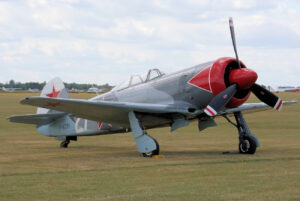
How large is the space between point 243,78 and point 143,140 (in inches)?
99.9

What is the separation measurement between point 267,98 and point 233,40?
61.0 inches

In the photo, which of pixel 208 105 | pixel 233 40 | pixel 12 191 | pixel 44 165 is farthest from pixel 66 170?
pixel 233 40

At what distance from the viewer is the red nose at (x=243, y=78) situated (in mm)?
11727

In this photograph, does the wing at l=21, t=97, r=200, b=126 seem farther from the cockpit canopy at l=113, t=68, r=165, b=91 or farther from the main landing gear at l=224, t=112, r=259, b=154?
the main landing gear at l=224, t=112, r=259, b=154

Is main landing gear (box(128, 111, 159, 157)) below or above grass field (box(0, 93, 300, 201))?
above

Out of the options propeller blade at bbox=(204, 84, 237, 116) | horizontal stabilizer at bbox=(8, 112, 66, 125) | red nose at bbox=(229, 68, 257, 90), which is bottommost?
horizontal stabilizer at bbox=(8, 112, 66, 125)

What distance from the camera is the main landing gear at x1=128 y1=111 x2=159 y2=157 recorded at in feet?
39.8

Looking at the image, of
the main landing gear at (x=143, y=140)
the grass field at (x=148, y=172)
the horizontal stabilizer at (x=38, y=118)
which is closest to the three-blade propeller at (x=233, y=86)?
the grass field at (x=148, y=172)

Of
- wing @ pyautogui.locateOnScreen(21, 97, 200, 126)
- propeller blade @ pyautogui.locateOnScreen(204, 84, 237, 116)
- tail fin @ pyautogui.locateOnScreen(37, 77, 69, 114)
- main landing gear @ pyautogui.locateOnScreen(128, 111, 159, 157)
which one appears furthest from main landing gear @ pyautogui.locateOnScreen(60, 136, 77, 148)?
propeller blade @ pyautogui.locateOnScreen(204, 84, 237, 116)

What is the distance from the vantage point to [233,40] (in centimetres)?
1252

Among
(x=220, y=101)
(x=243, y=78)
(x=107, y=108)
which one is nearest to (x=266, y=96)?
(x=243, y=78)

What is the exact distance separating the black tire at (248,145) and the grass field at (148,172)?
0.70ft

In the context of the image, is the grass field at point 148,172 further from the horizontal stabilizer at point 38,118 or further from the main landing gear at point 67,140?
the horizontal stabilizer at point 38,118

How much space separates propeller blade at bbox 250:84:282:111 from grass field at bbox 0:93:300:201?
1.10 meters
